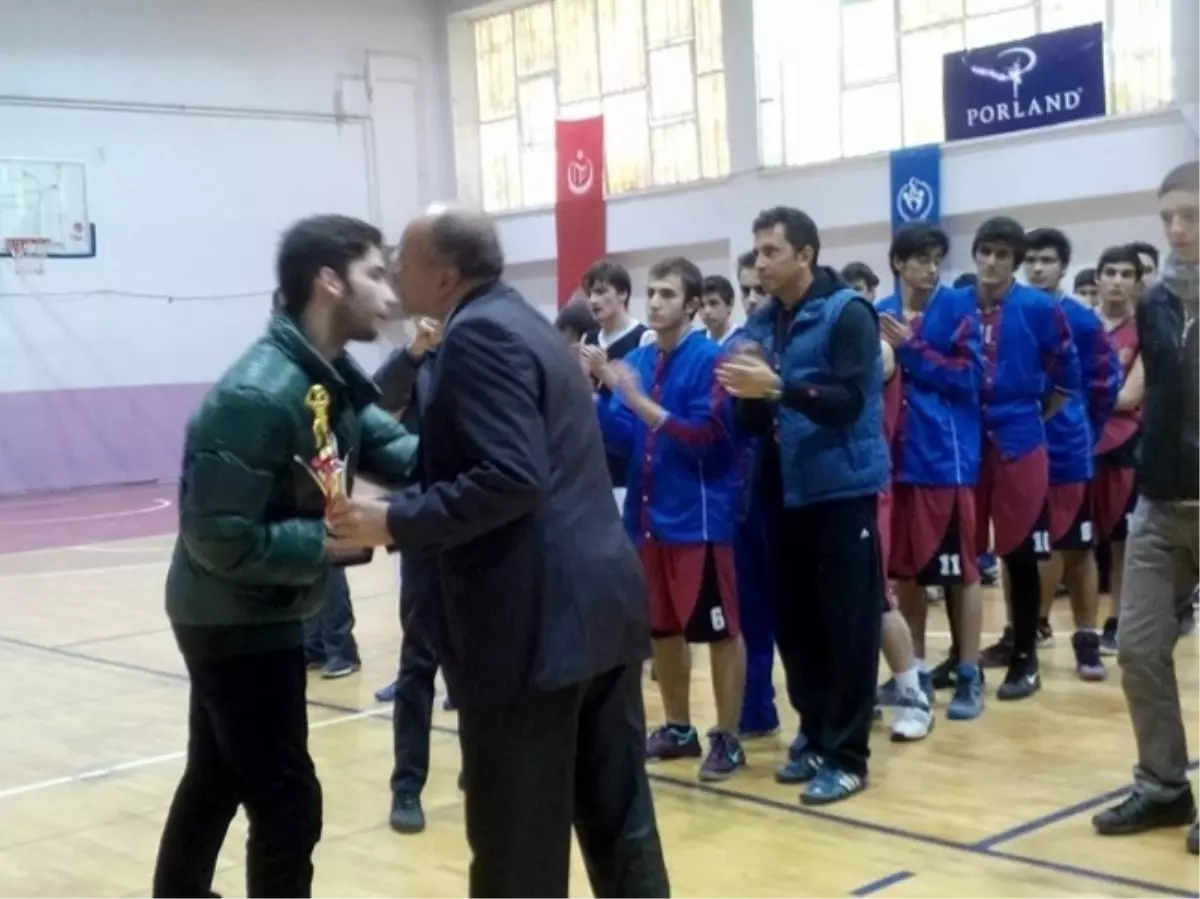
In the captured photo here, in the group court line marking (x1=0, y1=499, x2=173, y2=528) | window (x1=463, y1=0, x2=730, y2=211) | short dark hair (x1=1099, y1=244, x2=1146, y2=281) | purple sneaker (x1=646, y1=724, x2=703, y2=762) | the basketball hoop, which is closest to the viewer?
purple sneaker (x1=646, y1=724, x2=703, y2=762)

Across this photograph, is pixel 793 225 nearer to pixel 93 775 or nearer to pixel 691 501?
pixel 691 501

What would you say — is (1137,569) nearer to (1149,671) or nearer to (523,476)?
(1149,671)

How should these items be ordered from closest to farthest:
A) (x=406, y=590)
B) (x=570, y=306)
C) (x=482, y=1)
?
(x=406, y=590) → (x=570, y=306) → (x=482, y=1)

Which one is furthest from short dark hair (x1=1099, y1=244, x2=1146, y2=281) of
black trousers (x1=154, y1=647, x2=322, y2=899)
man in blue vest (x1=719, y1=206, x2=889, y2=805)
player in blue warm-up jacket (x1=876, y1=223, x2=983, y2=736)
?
black trousers (x1=154, y1=647, x2=322, y2=899)

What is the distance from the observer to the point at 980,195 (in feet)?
43.7

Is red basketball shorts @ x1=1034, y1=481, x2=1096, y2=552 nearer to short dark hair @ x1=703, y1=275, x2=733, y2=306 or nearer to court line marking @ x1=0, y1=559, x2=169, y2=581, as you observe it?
short dark hair @ x1=703, y1=275, x2=733, y2=306

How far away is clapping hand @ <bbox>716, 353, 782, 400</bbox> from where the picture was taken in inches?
174

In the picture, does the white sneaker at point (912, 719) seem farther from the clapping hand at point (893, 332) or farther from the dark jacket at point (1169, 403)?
the dark jacket at point (1169, 403)

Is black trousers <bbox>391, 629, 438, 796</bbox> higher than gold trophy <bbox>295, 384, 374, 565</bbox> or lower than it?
lower

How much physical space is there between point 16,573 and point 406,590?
24.7ft

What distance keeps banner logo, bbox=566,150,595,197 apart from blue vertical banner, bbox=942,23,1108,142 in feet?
15.5

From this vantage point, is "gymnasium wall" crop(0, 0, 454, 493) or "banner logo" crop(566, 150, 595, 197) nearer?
"gymnasium wall" crop(0, 0, 454, 493)

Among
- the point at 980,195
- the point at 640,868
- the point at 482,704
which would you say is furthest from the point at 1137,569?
the point at 980,195

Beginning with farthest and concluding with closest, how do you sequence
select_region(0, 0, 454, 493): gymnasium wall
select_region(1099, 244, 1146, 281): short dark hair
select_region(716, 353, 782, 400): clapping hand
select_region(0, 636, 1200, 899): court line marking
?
select_region(0, 0, 454, 493): gymnasium wall
select_region(1099, 244, 1146, 281): short dark hair
select_region(716, 353, 782, 400): clapping hand
select_region(0, 636, 1200, 899): court line marking
